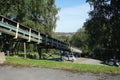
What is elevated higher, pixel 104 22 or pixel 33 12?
pixel 33 12

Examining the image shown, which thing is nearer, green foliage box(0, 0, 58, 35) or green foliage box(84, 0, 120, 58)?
green foliage box(84, 0, 120, 58)

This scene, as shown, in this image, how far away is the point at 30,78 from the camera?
17.5 metres

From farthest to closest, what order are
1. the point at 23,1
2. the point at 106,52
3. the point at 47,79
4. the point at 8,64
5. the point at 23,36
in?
the point at 106,52, the point at 23,1, the point at 23,36, the point at 8,64, the point at 47,79

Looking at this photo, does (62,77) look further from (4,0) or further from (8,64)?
(4,0)

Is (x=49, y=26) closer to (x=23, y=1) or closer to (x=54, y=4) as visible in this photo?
(x=54, y=4)

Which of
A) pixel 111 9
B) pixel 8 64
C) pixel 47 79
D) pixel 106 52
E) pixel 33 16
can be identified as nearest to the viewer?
pixel 47 79

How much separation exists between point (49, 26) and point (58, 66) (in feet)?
130

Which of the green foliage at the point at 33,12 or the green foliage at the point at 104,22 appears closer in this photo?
the green foliage at the point at 104,22

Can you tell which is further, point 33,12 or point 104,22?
point 33,12

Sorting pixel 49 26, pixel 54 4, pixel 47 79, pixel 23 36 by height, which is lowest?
pixel 47 79

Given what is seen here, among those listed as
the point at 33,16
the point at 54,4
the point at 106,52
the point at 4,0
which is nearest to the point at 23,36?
the point at 4,0

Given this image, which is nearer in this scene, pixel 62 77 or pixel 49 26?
pixel 62 77

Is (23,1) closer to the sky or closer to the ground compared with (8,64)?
closer to the sky

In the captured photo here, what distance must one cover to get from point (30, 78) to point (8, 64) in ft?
22.5
